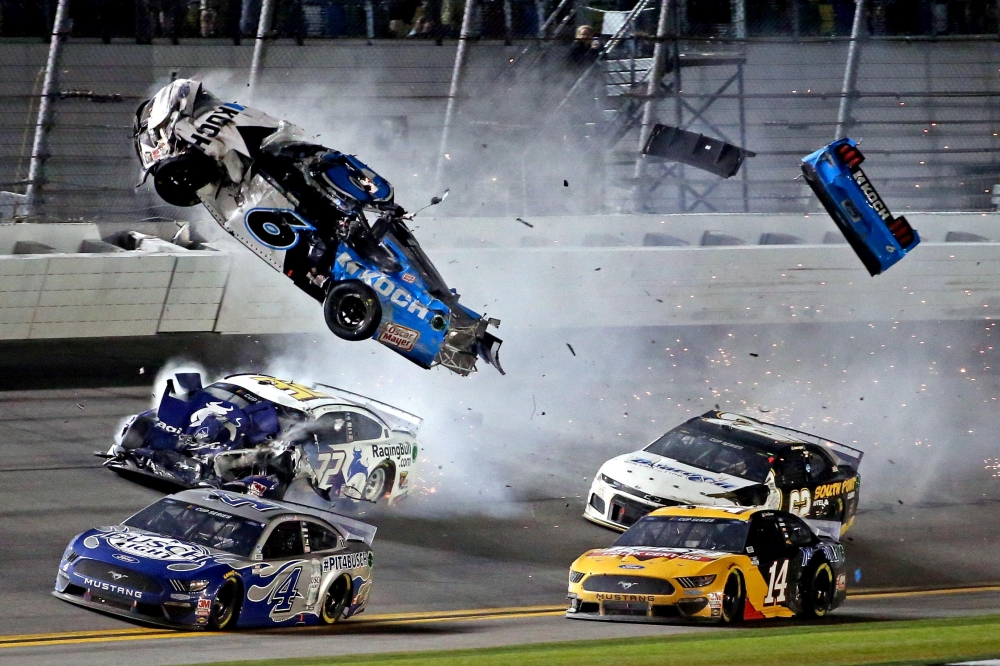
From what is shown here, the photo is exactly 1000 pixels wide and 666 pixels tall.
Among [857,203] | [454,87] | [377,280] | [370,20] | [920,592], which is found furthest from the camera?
[370,20]

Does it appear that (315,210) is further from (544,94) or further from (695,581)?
(544,94)

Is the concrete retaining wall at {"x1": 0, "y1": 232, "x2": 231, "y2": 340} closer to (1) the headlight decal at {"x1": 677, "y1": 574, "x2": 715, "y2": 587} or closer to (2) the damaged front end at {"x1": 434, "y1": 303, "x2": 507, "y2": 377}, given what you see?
(2) the damaged front end at {"x1": 434, "y1": 303, "x2": 507, "y2": 377}

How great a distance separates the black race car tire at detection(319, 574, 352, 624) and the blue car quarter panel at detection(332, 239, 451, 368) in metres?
3.32

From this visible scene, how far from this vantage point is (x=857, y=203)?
1552 centimetres

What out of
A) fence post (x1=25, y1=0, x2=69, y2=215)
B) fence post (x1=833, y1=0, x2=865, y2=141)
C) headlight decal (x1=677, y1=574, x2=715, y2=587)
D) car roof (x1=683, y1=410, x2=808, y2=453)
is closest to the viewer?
headlight decal (x1=677, y1=574, x2=715, y2=587)

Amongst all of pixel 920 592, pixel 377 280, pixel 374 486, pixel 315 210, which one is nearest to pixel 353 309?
pixel 377 280

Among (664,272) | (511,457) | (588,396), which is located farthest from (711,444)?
(664,272)

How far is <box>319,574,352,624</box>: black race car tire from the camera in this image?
32.4 ft

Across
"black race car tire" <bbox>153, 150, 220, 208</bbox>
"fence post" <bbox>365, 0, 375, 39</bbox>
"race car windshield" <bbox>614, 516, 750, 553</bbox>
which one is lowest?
"race car windshield" <bbox>614, 516, 750, 553</bbox>

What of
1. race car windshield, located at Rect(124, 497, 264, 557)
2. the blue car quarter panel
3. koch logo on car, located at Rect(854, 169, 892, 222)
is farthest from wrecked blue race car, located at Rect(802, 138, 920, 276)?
race car windshield, located at Rect(124, 497, 264, 557)

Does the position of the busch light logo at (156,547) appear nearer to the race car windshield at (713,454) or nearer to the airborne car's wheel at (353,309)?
the airborne car's wheel at (353,309)

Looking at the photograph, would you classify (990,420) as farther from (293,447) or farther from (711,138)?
(293,447)

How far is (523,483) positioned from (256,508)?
4925mm

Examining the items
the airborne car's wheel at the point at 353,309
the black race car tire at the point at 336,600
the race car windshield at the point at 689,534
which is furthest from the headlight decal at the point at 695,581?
the airborne car's wheel at the point at 353,309
